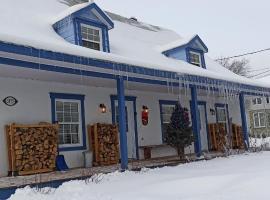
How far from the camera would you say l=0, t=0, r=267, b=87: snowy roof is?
28.0 feet

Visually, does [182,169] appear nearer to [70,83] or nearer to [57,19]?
[70,83]

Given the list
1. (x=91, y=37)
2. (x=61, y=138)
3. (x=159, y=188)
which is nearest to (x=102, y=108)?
(x=61, y=138)

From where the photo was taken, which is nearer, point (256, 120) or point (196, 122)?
point (196, 122)

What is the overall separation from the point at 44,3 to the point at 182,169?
708cm

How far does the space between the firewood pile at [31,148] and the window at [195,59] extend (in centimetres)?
714

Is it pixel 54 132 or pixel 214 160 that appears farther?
pixel 214 160

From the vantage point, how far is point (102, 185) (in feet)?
27.1

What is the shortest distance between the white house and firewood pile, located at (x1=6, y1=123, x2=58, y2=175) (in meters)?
0.39

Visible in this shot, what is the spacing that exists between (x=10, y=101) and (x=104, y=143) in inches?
123

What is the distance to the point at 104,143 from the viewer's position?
1214 centimetres

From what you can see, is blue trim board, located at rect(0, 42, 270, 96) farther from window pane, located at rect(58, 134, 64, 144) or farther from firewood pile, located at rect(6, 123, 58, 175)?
window pane, located at rect(58, 134, 64, 144)

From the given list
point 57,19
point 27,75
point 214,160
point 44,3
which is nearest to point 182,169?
point 214,160

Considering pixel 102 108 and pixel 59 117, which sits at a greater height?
pixel 102 108

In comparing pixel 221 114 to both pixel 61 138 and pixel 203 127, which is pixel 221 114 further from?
pixel 61 138
